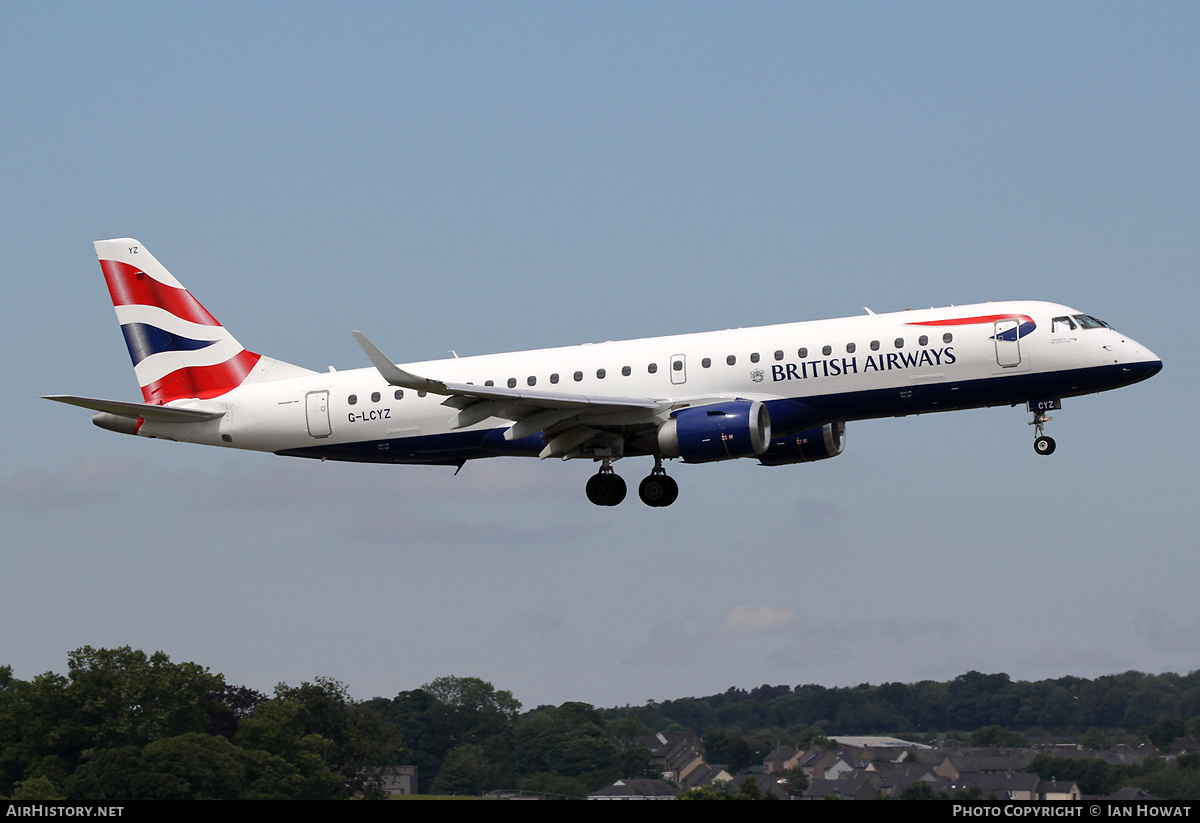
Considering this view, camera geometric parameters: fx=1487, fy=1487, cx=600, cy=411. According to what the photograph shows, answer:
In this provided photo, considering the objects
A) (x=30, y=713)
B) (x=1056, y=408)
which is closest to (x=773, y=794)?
(x=1056, y=408)

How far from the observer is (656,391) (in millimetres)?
41281

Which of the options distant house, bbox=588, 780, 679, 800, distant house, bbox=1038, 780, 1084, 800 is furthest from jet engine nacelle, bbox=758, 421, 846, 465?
distant house, bbox=588, 780, 679, 800

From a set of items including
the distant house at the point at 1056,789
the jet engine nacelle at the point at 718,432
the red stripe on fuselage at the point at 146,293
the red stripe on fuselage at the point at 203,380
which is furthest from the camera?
the distant house at the point at 1056,789

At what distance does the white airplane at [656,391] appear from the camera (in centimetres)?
3916

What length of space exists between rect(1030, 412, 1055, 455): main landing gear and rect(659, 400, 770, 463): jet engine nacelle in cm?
737

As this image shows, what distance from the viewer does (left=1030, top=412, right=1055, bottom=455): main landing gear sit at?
40.4 meters

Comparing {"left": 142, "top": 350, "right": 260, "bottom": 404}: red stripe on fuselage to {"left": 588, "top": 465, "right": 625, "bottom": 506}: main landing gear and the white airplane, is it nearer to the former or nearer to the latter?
the white airplane

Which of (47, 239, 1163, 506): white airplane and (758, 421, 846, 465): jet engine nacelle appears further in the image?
(758, 421, 846, 465): jet engine nacelle

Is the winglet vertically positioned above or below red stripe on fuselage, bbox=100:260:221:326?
below

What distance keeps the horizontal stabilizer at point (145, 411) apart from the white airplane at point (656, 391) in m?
0.09

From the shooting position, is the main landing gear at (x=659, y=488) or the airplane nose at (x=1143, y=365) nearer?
the airplane nose at (x=1143, y=365)

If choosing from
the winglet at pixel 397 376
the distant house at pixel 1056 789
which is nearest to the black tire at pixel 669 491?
the winglet at pixel 397 376

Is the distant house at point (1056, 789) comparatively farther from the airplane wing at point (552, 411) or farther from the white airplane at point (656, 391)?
the airplane wing at point (552, 411)
